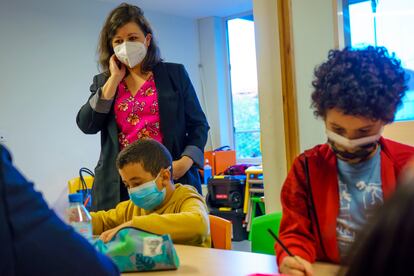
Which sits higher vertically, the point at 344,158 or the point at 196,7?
the point at 196,7

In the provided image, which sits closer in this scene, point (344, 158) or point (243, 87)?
point (344, 158)

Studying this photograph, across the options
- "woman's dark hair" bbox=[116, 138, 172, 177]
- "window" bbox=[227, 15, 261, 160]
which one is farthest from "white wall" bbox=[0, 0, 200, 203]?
"woman's dark hair" bbox=[116, 138, 172, 177]

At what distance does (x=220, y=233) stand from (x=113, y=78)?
752 millimetres

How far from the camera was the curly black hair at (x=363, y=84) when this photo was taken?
1.07 metres

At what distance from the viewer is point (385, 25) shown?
2682 millimetres

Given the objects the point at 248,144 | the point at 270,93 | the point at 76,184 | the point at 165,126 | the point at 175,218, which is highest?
the point at 270,93

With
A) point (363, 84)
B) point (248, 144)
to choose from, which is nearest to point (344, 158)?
point (363, 84)

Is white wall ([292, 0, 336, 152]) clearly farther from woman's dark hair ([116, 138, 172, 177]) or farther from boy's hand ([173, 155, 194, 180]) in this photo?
woman's dark hair ([116, 138, 172, 177])

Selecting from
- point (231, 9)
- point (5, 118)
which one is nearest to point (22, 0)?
point (5, 118)

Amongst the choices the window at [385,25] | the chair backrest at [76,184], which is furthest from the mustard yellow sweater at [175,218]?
the chair backrest at [76,184]

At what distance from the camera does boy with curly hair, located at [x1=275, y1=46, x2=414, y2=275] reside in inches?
42.7

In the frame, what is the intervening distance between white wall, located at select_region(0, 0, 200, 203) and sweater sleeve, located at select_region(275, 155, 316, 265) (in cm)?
354

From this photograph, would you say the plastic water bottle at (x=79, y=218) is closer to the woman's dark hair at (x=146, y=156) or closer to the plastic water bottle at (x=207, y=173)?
the woman's dark hair at (x=146, y=156)

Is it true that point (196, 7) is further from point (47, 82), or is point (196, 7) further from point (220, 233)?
point (220, 233)
